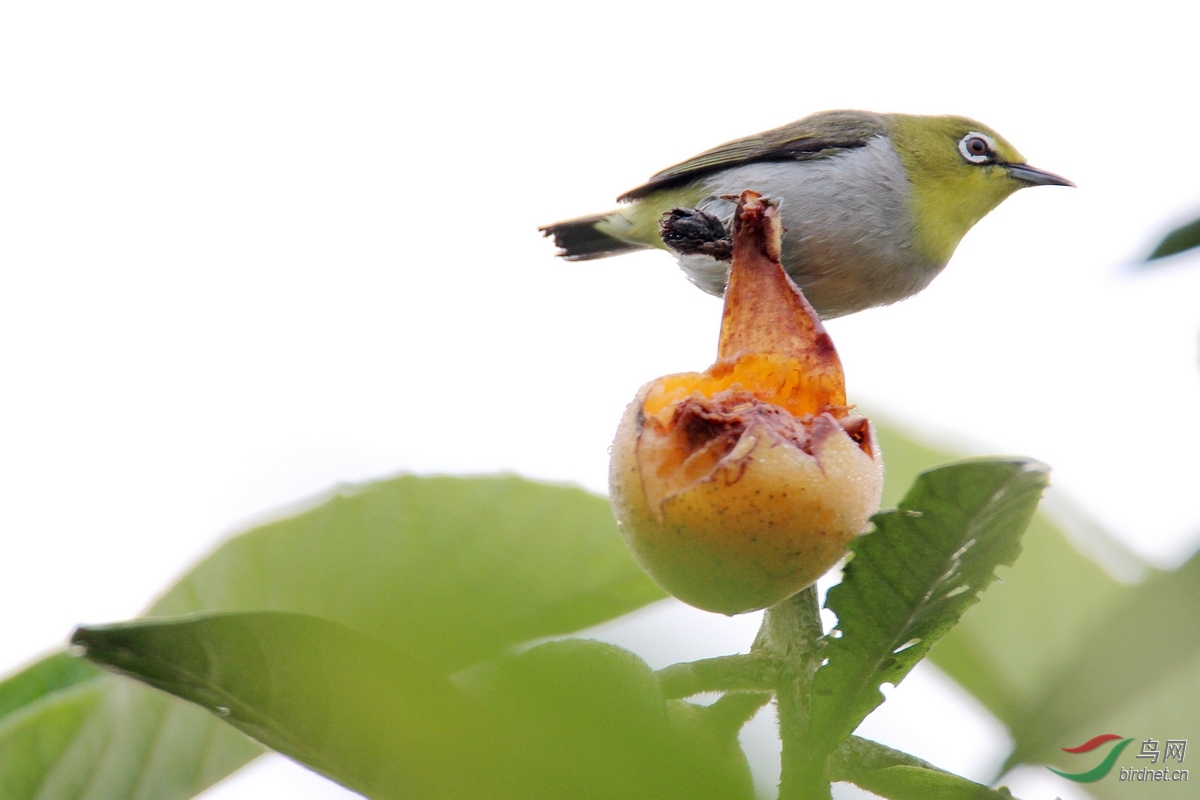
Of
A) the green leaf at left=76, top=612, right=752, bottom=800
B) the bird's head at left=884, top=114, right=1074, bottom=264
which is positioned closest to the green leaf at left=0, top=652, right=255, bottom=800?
the green leaf at left=76, top=612, right=752, bottom=800

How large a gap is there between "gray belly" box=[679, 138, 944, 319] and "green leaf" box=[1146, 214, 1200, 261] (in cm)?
331

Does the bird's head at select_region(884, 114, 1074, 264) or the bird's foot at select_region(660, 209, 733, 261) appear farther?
the bird's head at select_region(884, 114, 1074, 264)

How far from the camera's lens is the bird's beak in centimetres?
509

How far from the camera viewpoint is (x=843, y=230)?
4617mm

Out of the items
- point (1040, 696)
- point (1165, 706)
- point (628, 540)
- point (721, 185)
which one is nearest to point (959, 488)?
point (1040, 696)

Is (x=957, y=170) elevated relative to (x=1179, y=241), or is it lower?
elevated

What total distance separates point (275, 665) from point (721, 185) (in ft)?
13.9

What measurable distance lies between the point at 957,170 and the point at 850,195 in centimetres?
67

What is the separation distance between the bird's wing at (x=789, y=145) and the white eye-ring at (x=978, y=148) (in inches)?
14.8

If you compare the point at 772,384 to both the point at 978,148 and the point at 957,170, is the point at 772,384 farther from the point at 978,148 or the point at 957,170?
the point at 978,148

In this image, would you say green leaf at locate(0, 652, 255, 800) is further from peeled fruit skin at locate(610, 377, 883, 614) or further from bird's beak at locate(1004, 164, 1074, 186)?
bird's beak at locate(1004, 164, 1074, 186)

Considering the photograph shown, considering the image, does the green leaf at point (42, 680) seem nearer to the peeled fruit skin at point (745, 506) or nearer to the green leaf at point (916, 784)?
the peeled fruit skin at point (745, 506)

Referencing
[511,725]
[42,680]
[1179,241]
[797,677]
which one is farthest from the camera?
[42,680]

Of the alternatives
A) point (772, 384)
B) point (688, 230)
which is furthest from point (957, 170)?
point (772, 384)
